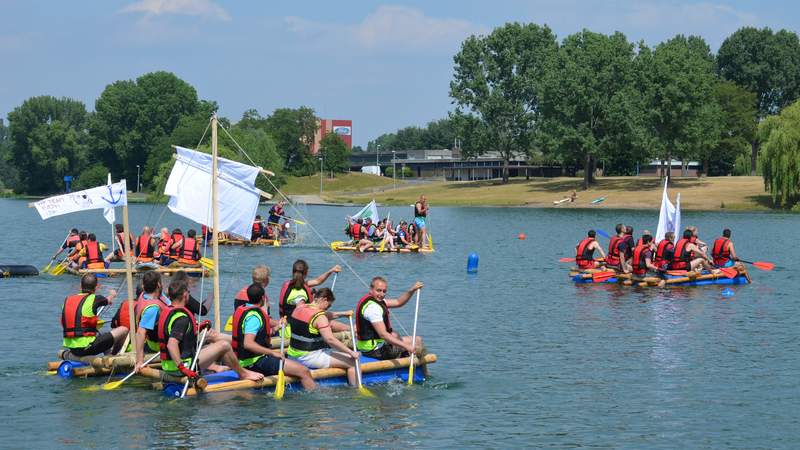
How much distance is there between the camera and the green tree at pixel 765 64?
132 m

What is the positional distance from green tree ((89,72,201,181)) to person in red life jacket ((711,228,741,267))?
399 ft

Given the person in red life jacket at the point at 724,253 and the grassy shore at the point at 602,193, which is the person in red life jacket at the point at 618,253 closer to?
the person in red life jacket at the point at 724,253

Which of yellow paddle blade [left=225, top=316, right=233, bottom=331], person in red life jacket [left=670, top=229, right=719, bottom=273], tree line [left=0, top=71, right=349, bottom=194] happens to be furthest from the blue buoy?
tree line [left=0, top=71, right=349, bottom=194]

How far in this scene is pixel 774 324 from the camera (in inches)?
1057

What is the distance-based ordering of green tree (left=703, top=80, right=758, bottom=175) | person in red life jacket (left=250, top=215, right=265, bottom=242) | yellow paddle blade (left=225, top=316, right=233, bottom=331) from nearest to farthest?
yellow paddle blade (left=225, top=316, right=233, bottom=331), person in red life jacket (left=250, top=215, right=265, bottom=242), green tree (left=703, top=80, right=758, bottom=175)

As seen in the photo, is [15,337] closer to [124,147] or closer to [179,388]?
[179,388]

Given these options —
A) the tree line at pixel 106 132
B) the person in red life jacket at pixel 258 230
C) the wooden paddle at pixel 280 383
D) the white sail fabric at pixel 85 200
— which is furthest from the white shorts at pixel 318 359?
the tree line at pixel 106 132

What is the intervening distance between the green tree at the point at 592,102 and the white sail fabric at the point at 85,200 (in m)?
88.3

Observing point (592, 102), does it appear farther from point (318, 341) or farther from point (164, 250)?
point (318, 341)

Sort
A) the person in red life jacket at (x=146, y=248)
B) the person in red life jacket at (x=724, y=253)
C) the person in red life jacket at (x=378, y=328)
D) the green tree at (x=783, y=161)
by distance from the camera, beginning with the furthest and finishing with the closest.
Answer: the green tree at (x=783, y=161) < the person in red life jacket at (x=146, y=248) < the person in red life jacket at (x=724, y=253) < the person in red life jacket at (x=378, y=328)

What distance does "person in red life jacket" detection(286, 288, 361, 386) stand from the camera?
17.4 m

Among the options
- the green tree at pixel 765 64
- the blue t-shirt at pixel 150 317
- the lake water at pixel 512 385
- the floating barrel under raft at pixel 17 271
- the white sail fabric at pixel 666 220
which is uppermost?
the green tree at pixel 765 64

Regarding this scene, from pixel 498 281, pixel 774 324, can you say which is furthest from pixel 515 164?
pixel 774 324

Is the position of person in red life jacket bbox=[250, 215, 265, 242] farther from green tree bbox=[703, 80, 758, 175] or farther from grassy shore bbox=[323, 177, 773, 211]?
green tree bbox=[703, 80, 758, 175]
